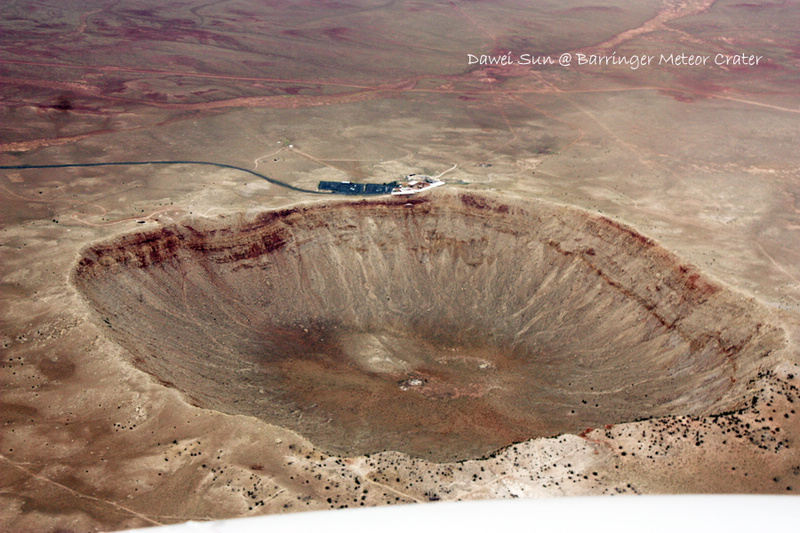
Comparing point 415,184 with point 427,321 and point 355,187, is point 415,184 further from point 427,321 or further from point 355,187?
point 427,321

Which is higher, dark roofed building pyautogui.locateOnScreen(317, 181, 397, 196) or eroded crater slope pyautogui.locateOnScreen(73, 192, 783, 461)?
dark roofed building pyautogui.locateOnScreen(317, 181, 397, 196)

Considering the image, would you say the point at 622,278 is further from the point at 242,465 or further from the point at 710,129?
the point at 710,129

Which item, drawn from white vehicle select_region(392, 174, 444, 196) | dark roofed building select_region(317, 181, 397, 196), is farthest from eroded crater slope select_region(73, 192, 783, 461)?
dark roofed building select_region(317, 181, 397, 196)

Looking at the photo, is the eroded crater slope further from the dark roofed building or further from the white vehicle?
the dark roofed building

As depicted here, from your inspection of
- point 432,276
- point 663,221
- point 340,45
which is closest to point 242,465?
point 432,276

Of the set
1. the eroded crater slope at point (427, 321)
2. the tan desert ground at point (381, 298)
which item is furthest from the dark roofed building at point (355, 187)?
the eroded crater slope at point (427, 321)

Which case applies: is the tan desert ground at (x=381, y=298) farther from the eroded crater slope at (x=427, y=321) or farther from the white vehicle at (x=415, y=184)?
the white vehicle at (x=415, y=184)

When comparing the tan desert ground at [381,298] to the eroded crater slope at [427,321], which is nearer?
the tan desert ground at [381,298]
